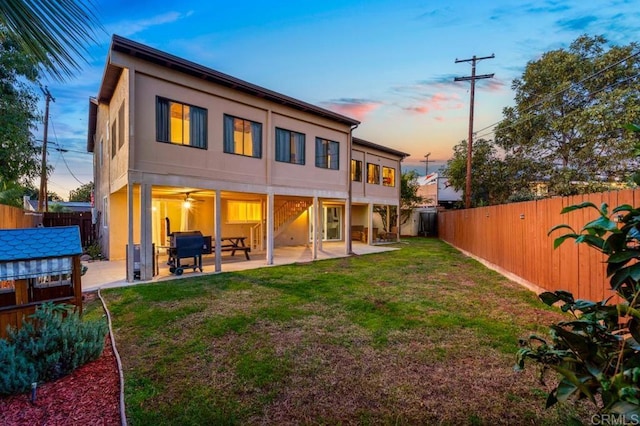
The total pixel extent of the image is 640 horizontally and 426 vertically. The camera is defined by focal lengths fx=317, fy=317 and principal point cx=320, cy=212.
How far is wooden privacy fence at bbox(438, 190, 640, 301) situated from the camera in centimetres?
485

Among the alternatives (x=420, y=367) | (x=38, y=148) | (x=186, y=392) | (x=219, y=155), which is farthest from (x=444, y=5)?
(x=38, y=148)

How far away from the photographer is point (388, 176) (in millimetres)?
20438

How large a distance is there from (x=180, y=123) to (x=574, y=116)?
18.4m

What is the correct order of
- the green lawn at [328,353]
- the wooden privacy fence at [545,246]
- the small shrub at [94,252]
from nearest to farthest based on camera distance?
the green lawn at [328,353], the wooden privacy fence at [545,246], the small shrub at [94,252]

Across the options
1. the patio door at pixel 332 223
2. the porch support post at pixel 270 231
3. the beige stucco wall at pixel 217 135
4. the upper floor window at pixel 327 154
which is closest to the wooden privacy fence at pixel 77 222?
the beige stucco wall at pixel 217 135

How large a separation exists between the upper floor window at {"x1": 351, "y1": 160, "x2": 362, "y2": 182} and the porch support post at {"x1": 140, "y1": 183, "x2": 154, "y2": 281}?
11.4 meters

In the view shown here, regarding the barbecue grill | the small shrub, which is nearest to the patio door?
the barbecue grill

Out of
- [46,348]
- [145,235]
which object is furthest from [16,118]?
[46,348]

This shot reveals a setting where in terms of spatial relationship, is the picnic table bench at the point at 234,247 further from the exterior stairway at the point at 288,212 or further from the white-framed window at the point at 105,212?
the white-framed window at the point at 105,212

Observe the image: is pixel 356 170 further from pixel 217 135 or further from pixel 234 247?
pixel 217 135

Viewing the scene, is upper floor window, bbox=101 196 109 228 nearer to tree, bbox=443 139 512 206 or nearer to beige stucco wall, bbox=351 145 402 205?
beige stucco wall, bbox=351 145 402 205

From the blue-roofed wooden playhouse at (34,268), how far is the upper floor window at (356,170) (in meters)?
14.7

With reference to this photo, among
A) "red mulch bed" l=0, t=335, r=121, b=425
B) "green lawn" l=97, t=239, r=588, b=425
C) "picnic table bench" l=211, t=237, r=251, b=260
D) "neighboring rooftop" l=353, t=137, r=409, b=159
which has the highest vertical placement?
"neighboring rooftop" l=353, t=137, r=409, b=159

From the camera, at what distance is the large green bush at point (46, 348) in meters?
3.14
